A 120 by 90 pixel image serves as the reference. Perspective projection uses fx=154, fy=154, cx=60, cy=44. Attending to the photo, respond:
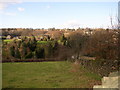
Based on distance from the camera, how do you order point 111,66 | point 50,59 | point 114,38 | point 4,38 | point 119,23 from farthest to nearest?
point 4,38 < point 50,59 < point 111,66 < point 114,38 < point 119,23

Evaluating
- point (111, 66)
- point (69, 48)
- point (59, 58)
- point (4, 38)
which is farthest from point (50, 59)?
point (111, 66)

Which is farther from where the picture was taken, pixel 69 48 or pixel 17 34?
pixel 17 34

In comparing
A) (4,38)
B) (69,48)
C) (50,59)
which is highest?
(4,38)

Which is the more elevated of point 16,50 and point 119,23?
point 119,23

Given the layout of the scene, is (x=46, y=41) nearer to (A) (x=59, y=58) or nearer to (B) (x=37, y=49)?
(B) (x=37, y=49)

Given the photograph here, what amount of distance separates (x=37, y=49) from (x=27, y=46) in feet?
3.93

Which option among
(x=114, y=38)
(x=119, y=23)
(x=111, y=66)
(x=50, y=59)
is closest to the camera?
(x=119, y=23)

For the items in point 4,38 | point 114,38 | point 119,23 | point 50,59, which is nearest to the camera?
point 119,23

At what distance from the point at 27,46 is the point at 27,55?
1099 mm

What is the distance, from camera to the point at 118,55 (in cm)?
658

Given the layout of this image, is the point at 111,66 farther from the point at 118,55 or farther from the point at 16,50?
the point at 16,50

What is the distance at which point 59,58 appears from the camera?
1562 cm

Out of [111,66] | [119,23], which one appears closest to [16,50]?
[111,66]

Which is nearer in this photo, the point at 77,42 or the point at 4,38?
the point at 77,42
